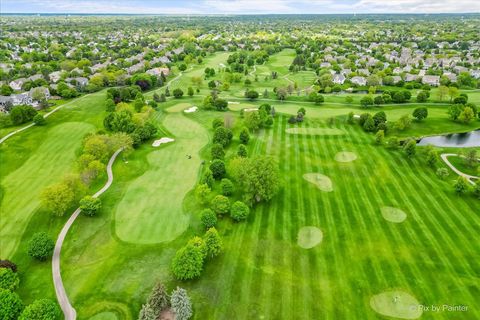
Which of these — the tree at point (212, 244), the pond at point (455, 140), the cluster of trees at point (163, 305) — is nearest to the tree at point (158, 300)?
the cluster of trees at point (163, 305)

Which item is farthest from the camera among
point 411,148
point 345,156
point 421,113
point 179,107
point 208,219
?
point 179,107

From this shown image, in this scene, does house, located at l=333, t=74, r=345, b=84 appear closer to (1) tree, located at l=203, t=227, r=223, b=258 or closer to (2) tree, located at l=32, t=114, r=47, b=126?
(2) tree, located at l=32, t=114, r=47, b=126

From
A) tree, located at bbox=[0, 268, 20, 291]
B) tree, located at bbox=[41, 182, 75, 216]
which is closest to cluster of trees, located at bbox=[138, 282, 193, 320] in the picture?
tree, located at bbox=[0, 268, 20, 291]

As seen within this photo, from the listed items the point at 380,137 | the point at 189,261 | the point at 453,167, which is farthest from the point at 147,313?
the point at 380,137

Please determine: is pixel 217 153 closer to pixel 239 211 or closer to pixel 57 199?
pixel 239 211

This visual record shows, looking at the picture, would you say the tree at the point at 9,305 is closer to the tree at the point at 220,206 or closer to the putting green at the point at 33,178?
the putting green at the point at 33,178

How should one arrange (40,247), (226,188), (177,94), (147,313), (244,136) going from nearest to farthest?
(147,313), (40,247), (226,188), (244,136), (177,94)

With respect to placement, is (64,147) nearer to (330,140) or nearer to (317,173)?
(317,173)
